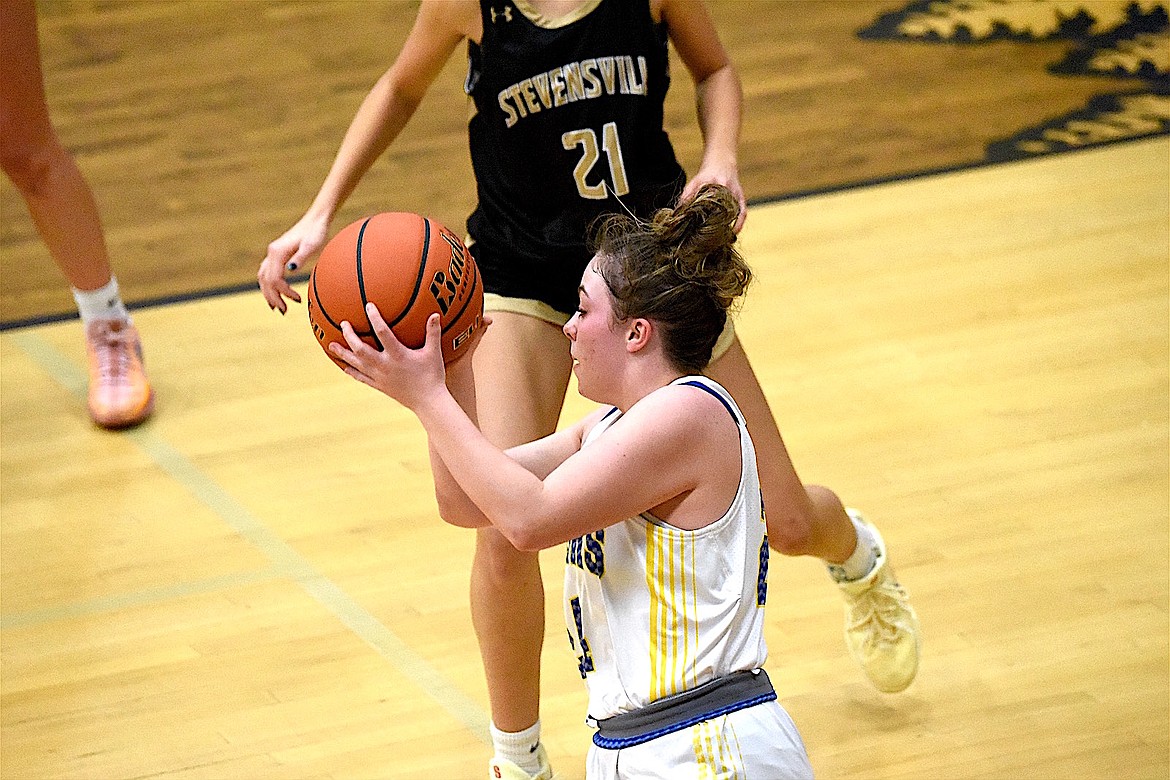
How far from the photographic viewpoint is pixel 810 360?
14.1 feet

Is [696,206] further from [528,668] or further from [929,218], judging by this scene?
[929,218]

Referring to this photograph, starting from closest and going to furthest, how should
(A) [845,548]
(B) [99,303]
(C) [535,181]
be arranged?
(C) [535,181], (A) [845,548], (B) [99,303]

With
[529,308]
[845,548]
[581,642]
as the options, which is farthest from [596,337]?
[845,548]

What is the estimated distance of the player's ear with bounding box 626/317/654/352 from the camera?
200 cm

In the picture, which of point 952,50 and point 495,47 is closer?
point 495,47

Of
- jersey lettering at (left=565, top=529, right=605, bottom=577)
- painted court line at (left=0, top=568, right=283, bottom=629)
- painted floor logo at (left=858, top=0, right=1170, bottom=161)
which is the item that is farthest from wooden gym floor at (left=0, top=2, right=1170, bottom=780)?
jersey lettering at (left=565, top=529, right=605, bottom=577)

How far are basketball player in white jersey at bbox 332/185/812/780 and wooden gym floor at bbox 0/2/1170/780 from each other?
2.96 ft

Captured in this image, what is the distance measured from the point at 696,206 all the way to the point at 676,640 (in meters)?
0.57

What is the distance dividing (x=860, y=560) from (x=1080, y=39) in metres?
4.31

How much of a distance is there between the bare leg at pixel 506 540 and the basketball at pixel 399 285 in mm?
483

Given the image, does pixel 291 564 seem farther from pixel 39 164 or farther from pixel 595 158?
pixel 595 158

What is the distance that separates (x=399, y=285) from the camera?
1.94 m

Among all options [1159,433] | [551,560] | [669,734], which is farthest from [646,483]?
[1159,433]

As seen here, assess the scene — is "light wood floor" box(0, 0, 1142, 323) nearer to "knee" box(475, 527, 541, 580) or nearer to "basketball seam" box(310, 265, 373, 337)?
"knee" box(475, 527, 541, 580)
